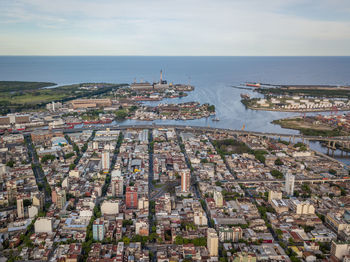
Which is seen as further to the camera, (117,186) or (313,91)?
(313,91)

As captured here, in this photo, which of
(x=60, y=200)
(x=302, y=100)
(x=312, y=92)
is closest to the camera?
(x=60, y=200)

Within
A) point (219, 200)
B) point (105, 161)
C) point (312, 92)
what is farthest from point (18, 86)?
point (219, 200)

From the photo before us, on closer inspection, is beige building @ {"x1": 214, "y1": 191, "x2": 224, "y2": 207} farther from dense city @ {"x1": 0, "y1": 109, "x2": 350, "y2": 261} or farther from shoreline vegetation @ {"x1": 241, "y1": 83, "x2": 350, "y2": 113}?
shoreline vegetation @ {"x1": 241, "y1": 83, "x2": 350, "y2": 113}

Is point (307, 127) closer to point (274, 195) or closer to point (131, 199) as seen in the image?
point (274, 195)

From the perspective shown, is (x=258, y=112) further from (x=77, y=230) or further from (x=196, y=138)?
(x=77, y=230)

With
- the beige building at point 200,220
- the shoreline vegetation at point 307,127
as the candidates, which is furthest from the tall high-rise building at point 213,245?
the shoreline vegetation at point 307,127

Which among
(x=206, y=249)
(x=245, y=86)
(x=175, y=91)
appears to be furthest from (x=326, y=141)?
(x=245, y=86)

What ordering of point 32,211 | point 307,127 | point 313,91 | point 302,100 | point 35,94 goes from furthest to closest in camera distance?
point 313,91, point 35,94, point 302,100, point 307,127, point 32,211

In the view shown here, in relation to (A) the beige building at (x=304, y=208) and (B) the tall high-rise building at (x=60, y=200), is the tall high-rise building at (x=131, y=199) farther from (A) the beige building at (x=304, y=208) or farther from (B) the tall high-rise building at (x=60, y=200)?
(A) the beige building at (x=304, y=208)

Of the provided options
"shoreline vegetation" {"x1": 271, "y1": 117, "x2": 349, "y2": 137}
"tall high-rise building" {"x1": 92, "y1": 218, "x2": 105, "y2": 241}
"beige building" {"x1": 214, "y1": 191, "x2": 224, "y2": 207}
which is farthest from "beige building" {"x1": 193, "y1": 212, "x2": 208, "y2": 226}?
"shoreline vegetation" {"x1": 271, "y1": 117, "x2": 349, "y2": 137}
